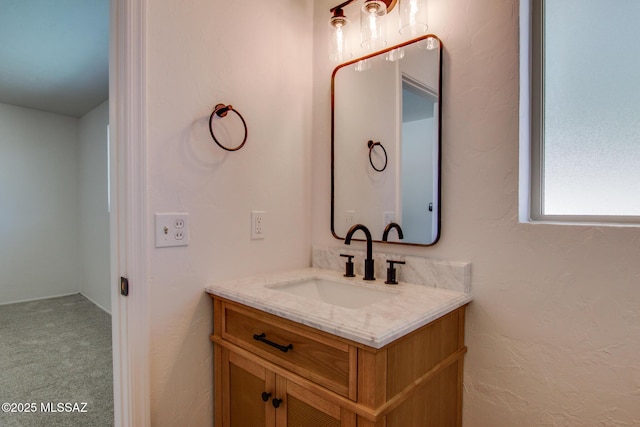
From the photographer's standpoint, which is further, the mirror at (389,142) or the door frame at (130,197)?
the mirror at (389,142)

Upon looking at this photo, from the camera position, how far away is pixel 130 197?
1.13 metres

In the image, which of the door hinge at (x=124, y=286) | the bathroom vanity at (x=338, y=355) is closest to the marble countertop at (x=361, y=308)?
the bathroom vanity at (x=338, y=355)

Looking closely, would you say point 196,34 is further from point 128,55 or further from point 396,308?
point 396,308

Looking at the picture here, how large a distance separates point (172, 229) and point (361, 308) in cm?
72

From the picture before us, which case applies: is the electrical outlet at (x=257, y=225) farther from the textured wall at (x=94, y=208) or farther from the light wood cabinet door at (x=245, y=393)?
the textured wall at (x=94, y=208)

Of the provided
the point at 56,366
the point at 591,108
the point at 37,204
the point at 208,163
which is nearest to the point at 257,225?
the point at 208,163

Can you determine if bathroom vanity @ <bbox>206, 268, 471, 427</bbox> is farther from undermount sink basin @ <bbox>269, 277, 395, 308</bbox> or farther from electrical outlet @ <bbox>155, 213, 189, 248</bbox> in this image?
electrical outlet @ <bbox>155, 213, 189, 248</bbox>

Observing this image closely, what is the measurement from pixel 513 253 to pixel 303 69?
4.06ft

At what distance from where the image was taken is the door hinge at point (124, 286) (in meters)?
1.16

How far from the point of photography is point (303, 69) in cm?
167

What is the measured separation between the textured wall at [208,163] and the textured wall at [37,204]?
406cm

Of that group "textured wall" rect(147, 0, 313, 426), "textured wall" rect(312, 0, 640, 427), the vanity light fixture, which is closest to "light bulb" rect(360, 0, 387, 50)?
the vanity light fixture

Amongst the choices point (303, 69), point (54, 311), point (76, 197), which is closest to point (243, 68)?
point (303, 69)

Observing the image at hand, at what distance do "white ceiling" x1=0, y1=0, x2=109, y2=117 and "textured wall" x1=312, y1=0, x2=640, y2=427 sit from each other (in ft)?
6.96
